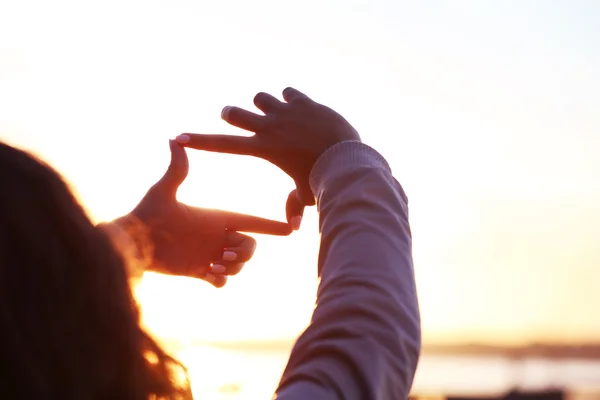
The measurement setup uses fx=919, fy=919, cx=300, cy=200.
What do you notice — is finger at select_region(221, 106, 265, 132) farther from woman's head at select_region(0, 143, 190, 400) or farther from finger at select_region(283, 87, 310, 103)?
woman's head at select_region(0, 143, 190, 400)

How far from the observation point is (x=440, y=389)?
1259cm

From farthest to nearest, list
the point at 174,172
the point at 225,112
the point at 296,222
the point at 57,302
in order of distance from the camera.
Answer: the point at 174,172 < the point at 296,222 < the point at 225,112 < the point at 57,302

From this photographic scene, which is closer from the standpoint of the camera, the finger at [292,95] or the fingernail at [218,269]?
the finger at [292,95]

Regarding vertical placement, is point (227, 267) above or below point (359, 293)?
above

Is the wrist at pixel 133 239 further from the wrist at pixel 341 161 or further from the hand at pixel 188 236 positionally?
the wrist at pixel 341 161

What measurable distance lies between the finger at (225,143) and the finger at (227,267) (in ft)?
0.91

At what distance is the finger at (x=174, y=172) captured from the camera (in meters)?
1.56

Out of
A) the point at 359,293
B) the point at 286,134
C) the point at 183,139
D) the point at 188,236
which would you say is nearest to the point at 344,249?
the point at 359,293

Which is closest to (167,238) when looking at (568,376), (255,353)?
(255,353)

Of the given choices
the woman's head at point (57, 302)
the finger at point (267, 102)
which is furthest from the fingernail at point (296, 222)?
the woman's head at point (57, 302)

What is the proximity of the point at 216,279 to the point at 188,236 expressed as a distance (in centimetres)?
10

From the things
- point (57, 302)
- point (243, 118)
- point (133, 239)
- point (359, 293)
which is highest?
point (243, 118)

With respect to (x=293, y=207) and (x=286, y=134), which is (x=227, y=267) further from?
(x=286, y=134)

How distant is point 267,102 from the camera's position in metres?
1.42
